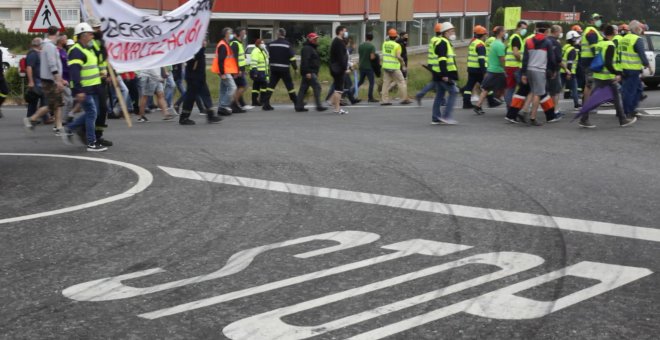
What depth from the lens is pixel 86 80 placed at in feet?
40.5

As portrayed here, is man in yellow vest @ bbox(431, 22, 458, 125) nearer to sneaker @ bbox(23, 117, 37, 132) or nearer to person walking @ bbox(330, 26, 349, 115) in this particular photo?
person walking @ bbox(330, 26, 349, 115)

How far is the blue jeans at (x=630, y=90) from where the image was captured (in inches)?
634

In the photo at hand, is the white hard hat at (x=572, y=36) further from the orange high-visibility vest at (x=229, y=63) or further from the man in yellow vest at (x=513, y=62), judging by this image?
the orange high-visibility vest at (x=229, y=63)

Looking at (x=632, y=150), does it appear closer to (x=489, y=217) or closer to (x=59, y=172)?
(x=489, y=217)

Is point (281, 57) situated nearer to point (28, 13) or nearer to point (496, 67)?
point (496, 67)

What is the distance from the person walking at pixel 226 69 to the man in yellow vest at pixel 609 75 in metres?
6.93

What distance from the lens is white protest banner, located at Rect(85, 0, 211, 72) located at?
44.9 ft

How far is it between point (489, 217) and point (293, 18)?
4989 centimetres

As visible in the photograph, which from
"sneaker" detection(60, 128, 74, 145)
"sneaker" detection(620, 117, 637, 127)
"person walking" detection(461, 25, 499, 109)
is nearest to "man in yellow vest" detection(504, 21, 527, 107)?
"sneaker" detection(620, 117, 637, 127)

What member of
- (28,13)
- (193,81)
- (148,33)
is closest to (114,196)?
(148,33)

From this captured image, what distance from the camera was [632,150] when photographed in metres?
12.6

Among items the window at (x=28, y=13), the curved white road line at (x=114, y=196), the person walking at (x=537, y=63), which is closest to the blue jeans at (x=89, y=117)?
the curved white road line at (x=114, y=196)

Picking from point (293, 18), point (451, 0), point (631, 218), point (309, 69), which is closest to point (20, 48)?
point (293, 18)

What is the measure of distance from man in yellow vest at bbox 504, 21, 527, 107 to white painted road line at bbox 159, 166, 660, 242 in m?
8.47
